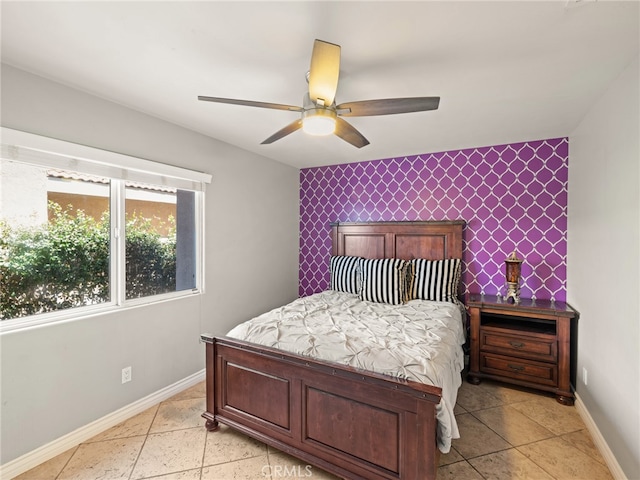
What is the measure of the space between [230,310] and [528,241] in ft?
10.5

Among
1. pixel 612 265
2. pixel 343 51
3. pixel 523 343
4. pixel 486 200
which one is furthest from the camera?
pixel 486 200

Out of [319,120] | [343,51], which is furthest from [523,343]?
[343,51]

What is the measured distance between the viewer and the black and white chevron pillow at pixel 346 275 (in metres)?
3.54

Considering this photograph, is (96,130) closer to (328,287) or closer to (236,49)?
(236,49)

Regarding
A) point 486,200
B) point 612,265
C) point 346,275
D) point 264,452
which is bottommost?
point 264,452

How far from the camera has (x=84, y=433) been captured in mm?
2104

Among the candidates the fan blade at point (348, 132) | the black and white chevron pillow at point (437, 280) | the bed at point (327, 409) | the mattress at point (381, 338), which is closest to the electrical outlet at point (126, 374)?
the bed at point (327, 409)

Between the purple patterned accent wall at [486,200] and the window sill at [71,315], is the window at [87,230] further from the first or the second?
the purple patterned accent wall at [486,200]

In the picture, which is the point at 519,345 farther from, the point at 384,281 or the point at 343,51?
the point at 343,51

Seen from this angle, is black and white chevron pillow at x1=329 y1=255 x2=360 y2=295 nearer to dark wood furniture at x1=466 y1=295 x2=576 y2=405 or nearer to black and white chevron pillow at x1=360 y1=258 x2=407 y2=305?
black and white chevron pillow at x1=360 y1=258 x2=407 y2=305

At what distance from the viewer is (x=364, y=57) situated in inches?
65.1

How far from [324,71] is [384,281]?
2274 mm

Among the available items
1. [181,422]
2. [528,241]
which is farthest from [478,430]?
[181,422]

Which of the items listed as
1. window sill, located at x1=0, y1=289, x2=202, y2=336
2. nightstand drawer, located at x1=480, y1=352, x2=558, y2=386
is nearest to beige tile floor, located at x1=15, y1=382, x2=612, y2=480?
nightstand drawer, located at x1=480, y1=352, x2=558, y2=386
